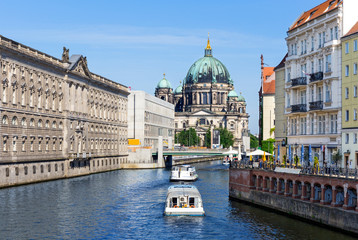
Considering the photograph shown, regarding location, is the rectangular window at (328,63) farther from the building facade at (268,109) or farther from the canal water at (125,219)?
the building facade at (268,109)

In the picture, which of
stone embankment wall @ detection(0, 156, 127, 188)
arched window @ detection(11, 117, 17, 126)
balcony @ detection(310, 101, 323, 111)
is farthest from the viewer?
arched window @ detection(11, 117, 17, 126)

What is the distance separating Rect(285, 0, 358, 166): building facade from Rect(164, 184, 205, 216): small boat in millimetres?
14053

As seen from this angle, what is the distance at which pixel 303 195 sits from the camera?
57.7 meters

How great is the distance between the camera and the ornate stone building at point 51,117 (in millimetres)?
90688

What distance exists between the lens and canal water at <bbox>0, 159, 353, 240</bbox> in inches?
2041

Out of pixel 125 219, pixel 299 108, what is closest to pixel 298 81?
pixel 299 108

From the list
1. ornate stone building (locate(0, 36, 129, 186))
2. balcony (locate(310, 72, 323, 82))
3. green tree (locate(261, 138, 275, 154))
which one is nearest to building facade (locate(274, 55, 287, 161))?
balcony (locate(310, 72, 323, 82))

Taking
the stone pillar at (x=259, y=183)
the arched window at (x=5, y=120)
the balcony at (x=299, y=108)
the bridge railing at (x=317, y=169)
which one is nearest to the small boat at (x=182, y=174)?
the arched window at (x=5, y=120)

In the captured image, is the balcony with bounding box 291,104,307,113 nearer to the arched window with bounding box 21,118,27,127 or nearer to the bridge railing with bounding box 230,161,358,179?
the bridge railing with bounding box 230,161,358,179

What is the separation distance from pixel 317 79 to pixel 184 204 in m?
23.8

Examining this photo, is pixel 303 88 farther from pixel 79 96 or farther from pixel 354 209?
pixel 79 96

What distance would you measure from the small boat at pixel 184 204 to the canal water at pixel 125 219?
3.28ft

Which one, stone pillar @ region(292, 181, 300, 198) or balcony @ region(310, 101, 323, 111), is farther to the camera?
balcony @ region(310, 101, 323, 111)

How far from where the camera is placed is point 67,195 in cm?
7981
